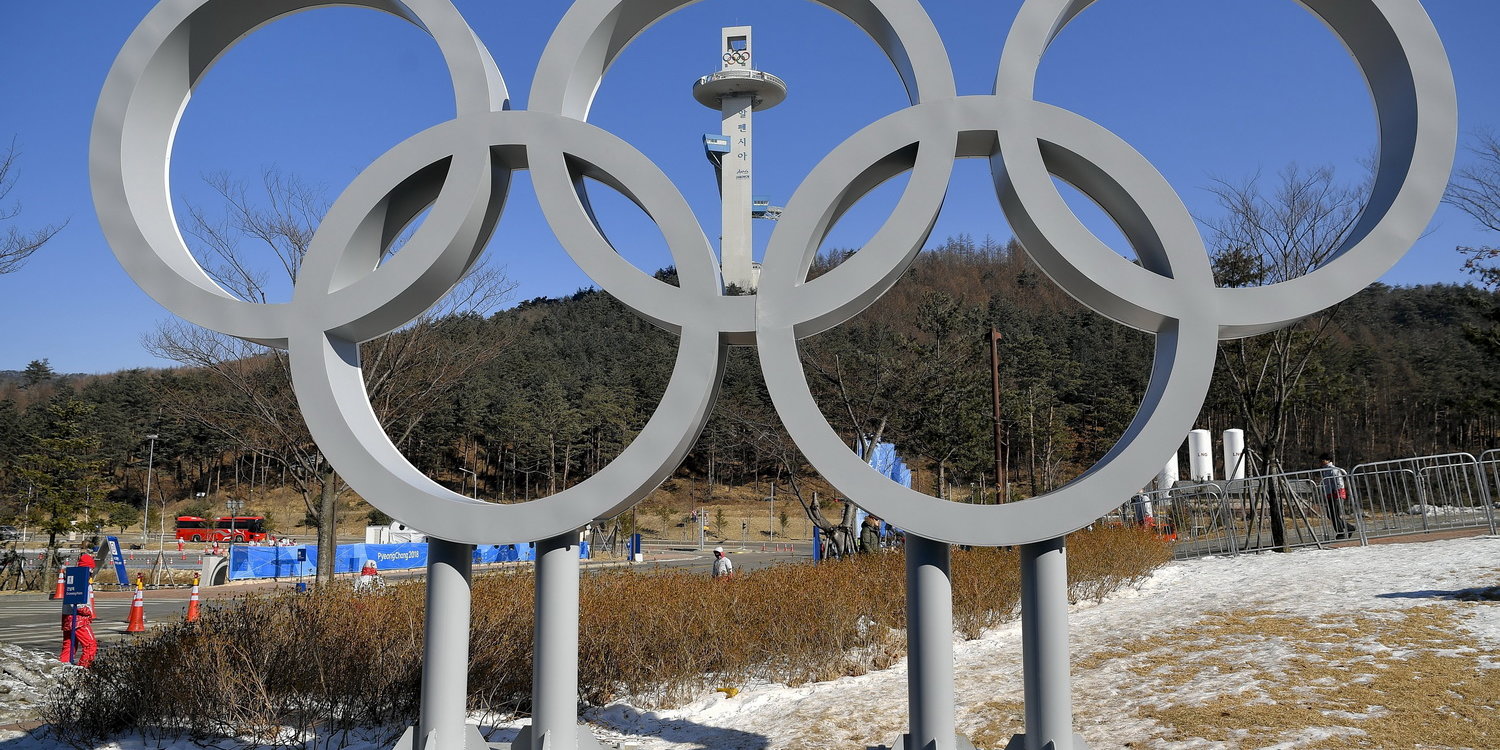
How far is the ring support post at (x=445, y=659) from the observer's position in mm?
5375

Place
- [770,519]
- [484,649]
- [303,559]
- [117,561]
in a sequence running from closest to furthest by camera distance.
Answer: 1. [484,649]
2. [117,561]
3. [303,559]
4. [770,519]

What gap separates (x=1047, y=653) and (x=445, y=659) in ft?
11.4

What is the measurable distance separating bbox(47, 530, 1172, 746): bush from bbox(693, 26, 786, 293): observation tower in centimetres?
4215

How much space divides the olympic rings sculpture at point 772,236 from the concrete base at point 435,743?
1.23 m

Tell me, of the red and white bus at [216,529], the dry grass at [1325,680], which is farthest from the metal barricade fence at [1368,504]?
the red and white bus at [216,529]

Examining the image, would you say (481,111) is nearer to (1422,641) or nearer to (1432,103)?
(1432,103)

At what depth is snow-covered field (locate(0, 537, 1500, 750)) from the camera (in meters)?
6.16

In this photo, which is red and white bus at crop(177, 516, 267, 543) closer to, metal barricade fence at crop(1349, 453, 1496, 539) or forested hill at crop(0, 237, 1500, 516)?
forested hill at crop(0, 237, 1500, 516)

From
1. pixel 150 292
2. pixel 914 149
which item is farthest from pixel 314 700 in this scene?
pixel 914 149

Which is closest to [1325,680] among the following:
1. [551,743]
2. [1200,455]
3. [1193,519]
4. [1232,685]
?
[1232,685]

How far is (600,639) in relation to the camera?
8.60 meters

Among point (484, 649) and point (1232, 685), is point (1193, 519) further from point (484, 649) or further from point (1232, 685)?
point (484, 649)

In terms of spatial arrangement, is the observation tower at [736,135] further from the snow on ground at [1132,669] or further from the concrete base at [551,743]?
the concrete base at [551,743]

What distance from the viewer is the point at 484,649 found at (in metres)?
8.01
